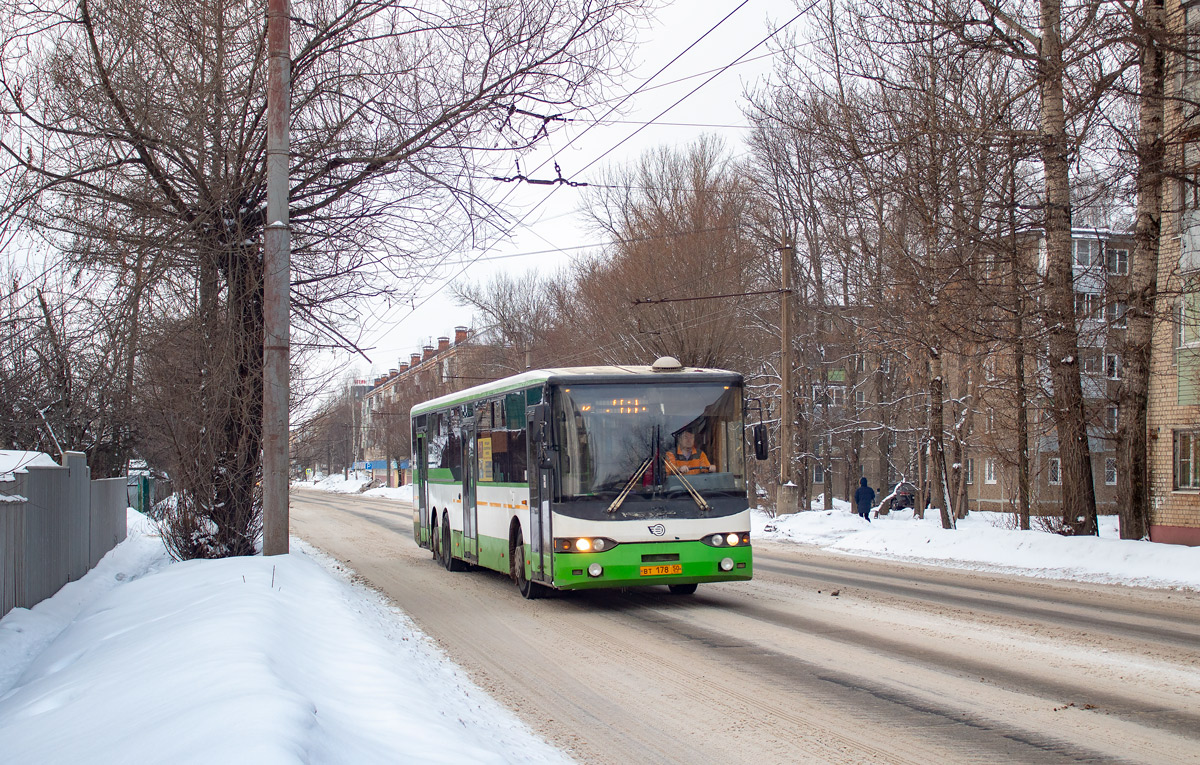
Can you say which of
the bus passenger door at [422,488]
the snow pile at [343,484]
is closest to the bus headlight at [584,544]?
the bus passenger door at [422,488]

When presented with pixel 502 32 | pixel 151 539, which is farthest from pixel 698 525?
pixel 151 539

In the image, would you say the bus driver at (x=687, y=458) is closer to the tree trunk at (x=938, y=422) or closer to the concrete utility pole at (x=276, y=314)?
the concrete utility pole at (x=276, y=314)

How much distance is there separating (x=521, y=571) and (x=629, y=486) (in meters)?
2.51

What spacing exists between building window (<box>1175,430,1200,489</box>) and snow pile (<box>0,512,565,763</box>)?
735 inches

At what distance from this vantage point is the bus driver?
501 inches

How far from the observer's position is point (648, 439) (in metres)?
12.7

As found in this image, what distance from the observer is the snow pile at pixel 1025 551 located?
16.2 meters

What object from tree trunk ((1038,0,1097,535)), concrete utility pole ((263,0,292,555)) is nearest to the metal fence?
concrete utility pole ((263,0,292,555))

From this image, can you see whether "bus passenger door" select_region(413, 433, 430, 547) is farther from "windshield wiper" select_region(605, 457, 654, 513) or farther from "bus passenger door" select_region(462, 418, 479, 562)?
"windshield wiper" select_region(605, 457, 654, 513)

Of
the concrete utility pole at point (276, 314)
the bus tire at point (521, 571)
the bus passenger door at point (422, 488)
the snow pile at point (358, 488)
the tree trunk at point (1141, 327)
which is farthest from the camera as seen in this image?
the snow pile at point (358, 488)

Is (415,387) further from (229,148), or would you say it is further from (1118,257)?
(229,148)

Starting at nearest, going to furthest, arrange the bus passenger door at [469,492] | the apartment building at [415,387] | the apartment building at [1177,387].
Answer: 1. the bus passenger door at [469,492]
2. the apartment building at [1177,387]
3. the apartment building at [415,387]

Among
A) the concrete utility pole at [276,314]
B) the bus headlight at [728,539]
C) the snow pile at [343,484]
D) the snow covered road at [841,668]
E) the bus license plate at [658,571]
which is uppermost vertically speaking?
the concrete utility pole at [276,314]

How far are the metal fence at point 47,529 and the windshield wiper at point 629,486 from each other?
21.0 feet
